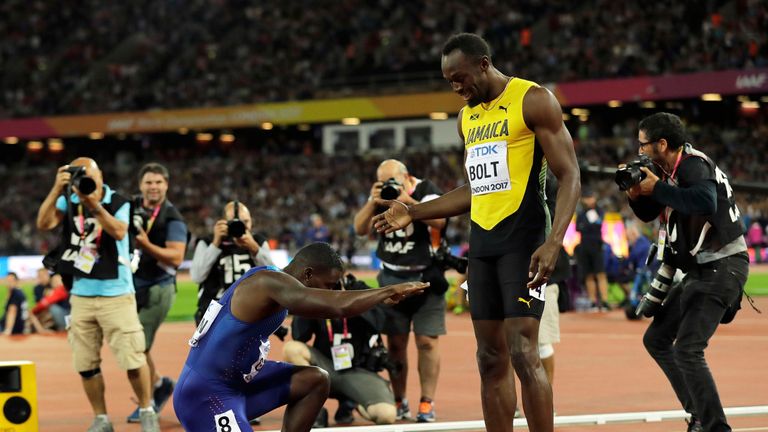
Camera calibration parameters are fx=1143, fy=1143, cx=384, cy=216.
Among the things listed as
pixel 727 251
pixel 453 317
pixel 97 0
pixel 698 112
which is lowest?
pixel 453 317

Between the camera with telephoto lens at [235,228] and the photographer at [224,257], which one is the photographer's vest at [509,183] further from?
the photographer at [224,257]

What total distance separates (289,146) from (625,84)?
19.0 m

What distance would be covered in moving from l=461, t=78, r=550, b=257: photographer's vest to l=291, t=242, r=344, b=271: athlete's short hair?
736 mm

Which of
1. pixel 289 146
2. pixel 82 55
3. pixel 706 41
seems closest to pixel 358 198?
pixel 289 146

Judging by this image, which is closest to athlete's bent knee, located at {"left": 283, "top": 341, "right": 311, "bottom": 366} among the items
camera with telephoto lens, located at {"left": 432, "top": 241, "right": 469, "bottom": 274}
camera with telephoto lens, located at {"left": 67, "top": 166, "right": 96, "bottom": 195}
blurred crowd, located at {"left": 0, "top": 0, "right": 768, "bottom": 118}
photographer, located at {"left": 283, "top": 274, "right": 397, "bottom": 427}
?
photographer, located at {"left": 283, "top": 274, "right": 397, "bottom": 427}

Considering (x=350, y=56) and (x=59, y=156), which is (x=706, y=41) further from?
(x=59, y=156)

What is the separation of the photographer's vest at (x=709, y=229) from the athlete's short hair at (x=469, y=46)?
1.76m

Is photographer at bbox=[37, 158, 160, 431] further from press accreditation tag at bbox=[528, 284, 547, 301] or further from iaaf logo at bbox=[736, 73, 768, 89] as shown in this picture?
iaaf logo at bbox=[736, 73, 768, 89]

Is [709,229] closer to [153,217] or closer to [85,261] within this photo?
[85,261]

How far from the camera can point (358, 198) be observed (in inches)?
1742

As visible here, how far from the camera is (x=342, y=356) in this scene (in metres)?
9.29

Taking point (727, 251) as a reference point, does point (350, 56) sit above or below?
above

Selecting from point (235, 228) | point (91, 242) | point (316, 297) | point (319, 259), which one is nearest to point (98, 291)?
point (91, 242)

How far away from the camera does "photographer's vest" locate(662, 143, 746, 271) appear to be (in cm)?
702
